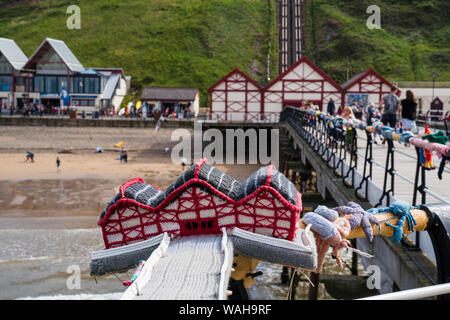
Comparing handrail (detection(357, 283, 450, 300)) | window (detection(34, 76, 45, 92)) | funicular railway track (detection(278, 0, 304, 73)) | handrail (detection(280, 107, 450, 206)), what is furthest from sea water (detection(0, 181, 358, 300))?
funicular railway track (detection(278, 0, 304, 73))

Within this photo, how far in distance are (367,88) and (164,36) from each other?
46.7m

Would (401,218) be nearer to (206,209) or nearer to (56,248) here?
(206,209)

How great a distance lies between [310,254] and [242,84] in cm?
4641

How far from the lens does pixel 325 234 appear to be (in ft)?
11.3

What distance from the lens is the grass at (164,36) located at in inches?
2972

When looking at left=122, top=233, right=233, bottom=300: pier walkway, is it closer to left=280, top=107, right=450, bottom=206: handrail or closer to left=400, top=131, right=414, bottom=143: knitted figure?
left=280, top=107, right=450, bottom=206: handrail

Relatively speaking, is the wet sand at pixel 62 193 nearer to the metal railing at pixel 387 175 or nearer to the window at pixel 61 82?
the metal railing at pixel 387 175

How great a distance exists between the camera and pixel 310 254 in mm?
3316

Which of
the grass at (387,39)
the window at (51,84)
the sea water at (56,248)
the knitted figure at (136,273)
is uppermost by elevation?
the grass at (387,39)

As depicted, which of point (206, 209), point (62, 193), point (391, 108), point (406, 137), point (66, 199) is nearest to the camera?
point (206, 209)

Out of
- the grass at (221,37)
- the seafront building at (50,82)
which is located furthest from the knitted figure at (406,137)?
the grass at (221,37)

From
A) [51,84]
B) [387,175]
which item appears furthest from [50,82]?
[387,175]

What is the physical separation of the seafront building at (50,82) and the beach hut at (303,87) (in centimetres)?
2543

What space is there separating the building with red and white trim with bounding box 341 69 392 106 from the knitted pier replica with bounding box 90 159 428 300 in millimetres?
46109
